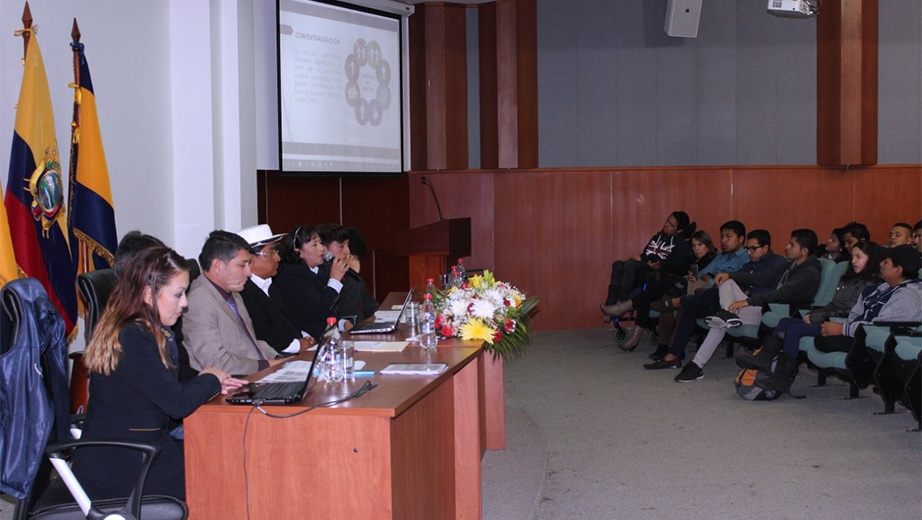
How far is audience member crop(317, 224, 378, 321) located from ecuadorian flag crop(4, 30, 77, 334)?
1.53 meters

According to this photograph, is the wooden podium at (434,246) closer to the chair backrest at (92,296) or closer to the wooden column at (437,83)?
the wooden column at (437,83)

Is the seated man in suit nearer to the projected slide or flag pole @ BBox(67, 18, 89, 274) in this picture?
flag pole @ BBox(67, 18, 89, 274)

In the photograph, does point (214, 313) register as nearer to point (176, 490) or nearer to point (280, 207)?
point (176, 490)

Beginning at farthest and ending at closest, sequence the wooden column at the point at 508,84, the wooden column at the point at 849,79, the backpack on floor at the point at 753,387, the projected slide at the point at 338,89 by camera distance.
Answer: the wooden column at the point at 849,79 → the wooden column at the point at 508,84 → the projected slide at the point at 338,89 → the backpack on floor at the point at 753,387

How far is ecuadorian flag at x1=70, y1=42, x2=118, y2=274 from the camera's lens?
4.57 m

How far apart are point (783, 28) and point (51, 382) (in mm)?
9323

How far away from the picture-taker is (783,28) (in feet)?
31.9

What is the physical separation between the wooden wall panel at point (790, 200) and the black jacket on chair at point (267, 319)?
6.64 meters

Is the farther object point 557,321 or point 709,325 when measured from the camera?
point 557,321

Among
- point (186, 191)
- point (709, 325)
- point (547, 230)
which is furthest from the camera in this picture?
point (547, 230)

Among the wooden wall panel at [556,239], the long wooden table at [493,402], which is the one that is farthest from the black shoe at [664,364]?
the long wooden table at [493,402]

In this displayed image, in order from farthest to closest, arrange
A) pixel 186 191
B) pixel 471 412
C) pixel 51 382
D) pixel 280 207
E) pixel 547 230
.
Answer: pixel 547 230, pixel 280 207, pixel 186 191, pixel 471 412, pixel 51 382

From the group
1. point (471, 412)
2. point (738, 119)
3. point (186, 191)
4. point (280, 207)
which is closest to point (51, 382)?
point (471, 412)

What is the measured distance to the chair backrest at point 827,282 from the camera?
6270mm
